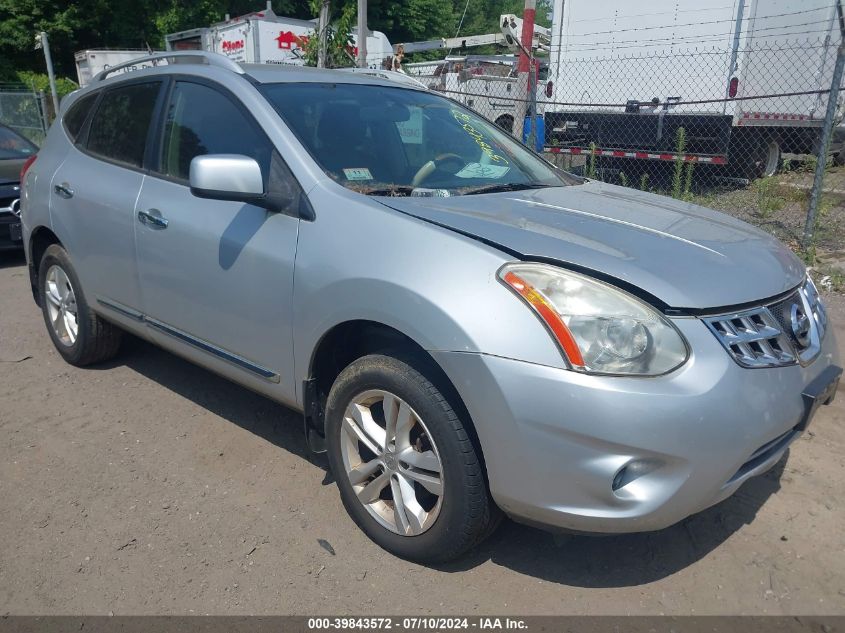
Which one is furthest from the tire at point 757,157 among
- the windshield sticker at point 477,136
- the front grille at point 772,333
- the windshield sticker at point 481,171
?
the front grille at point 772,333

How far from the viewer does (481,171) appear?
11.3 ft

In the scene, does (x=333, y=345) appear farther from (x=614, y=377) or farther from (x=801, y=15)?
(x=801, y=15)

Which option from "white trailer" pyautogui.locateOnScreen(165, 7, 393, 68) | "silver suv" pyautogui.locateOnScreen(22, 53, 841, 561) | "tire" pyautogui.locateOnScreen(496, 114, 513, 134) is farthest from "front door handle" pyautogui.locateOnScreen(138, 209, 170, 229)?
"white trailer" pyautogui.locateOnScreen(165, 7, 393, 68)

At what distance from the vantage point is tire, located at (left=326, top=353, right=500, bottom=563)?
2393 mm

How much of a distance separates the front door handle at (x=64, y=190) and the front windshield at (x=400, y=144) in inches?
62.6

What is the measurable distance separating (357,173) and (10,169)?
6.04 metres

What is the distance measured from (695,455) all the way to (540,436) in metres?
0.45

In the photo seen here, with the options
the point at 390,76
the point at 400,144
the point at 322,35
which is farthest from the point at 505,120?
the point at 400,144

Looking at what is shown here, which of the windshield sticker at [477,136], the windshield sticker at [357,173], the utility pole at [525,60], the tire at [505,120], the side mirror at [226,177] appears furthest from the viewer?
the tire at [505,120]

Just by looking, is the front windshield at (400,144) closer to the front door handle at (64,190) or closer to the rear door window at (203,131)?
the rear door window at (203,131)

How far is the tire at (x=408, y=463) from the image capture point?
2.39m

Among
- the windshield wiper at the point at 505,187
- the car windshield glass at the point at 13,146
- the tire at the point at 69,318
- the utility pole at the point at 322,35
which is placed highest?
the utility pole at the point at 322,35

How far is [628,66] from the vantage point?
1077 centimetres

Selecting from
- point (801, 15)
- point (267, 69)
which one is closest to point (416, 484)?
point (267, 69)
